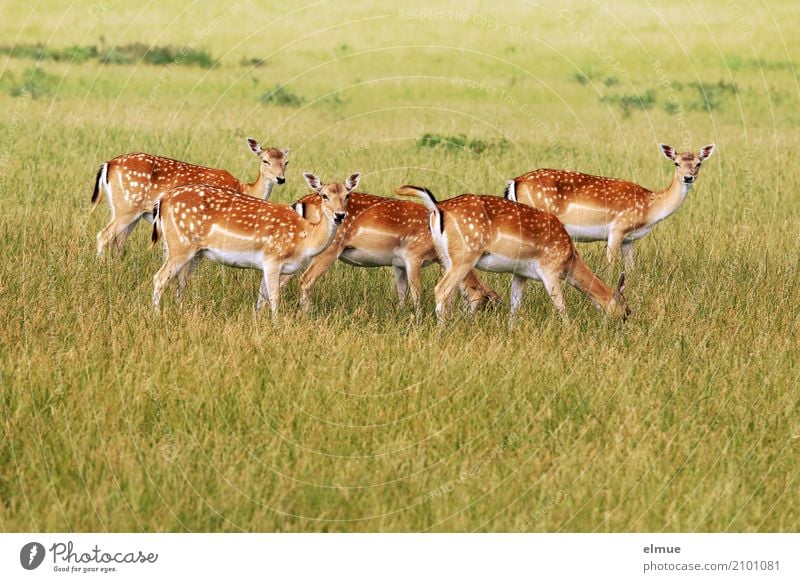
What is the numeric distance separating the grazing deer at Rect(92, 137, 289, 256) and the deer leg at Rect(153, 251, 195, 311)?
6.12 feet

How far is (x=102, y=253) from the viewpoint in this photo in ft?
37.4

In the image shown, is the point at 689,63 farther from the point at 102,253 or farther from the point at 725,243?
the point at 102,253

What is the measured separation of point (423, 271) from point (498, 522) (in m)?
5.56

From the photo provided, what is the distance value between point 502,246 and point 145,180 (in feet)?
12.2

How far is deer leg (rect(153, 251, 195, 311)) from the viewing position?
9.85 metres

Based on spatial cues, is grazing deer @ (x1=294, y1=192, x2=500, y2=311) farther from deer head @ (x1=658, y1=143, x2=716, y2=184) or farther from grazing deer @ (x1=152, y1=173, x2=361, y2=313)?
deer head @ (x1=658, y1=143, x2=716, y2=184)

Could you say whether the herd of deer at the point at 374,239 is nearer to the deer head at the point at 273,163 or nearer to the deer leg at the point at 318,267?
the deer leg at the point at 318,267

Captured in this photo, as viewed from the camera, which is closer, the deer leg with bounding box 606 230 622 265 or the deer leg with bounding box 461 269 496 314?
the deer leg with bounding box 461 269 496 314

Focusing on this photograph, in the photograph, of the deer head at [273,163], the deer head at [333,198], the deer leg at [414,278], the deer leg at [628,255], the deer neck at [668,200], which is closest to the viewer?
the deer head at [333,198]

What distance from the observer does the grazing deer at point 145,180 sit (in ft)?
38.5
